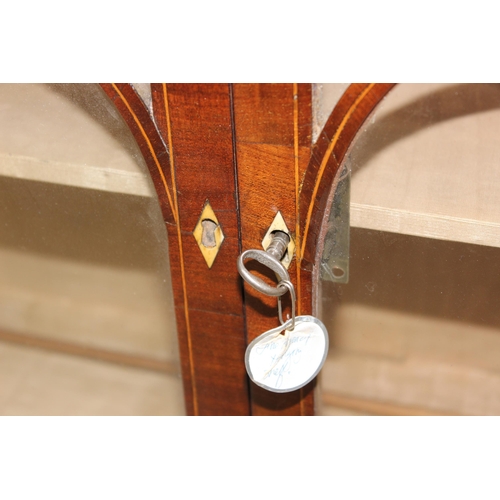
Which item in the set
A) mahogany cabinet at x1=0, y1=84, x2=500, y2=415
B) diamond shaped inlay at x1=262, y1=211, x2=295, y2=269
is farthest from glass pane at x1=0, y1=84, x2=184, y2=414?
diamond shaped inlay at x1=262, y1=211, x2=295, y2=269

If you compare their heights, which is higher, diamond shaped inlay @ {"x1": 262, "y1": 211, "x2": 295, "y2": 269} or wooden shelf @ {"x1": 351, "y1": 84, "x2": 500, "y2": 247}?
wooden shelf @ {"x1": 351, "y1": 84, "x2": 500, "y2": 247}

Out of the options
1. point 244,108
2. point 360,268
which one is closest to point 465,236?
point 360,268

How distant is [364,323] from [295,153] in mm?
194

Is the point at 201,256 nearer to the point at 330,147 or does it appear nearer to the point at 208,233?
the point at 208,233

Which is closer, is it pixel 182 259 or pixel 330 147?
pixel 330 147

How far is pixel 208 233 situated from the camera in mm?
672

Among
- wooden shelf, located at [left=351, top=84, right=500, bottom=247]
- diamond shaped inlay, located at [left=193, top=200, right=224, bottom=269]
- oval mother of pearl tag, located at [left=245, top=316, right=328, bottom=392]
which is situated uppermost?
wooden shelf, located at [left=351, top=84, right=500, bottom=247]

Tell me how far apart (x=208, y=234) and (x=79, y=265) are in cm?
16

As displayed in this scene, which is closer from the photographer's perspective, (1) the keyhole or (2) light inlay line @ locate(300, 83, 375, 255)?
(2) light inlay line @ locate(300, 83, 375, 255)

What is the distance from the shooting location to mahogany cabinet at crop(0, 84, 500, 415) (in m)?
0.59

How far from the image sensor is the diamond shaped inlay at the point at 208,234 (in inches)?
25.9

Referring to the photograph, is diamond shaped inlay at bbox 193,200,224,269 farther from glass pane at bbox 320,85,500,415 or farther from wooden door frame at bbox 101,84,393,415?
glass pane at bbox 320,85,500,415

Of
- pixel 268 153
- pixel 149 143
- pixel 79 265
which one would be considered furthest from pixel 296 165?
pixel 79 265

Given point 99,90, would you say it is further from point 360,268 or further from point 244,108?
point 360,268
